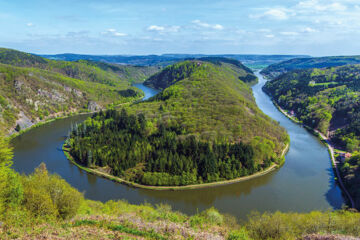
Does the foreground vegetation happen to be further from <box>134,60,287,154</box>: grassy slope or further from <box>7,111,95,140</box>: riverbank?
<box>7,111,95,140</box>: riverbank

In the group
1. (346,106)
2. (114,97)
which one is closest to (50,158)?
(114,97)

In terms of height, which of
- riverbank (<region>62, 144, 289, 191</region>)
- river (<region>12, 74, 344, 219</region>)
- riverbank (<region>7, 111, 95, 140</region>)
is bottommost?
river (<region>12, 74, 344, 219</region>)

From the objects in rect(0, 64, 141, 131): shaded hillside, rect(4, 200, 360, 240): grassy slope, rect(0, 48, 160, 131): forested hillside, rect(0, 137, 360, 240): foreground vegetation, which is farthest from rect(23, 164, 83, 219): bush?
rect(0, 48, 160, 131): forested hillside

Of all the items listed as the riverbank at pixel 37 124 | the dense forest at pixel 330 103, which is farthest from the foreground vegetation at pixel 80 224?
the riverbank at pixel 37 124

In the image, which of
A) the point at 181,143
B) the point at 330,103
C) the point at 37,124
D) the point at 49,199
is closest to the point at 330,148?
the point at 181,143

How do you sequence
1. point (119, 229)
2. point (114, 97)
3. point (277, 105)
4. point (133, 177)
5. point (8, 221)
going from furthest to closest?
point (114, 97)
point (277, 105)
point (133, 177)
point (119, 229)
point (8, 221)

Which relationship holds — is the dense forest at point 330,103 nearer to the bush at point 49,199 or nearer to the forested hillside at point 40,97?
the bush at point 49,199

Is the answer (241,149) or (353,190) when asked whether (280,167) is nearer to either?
(241,149)

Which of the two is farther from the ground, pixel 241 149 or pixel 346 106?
pixel 346 106
